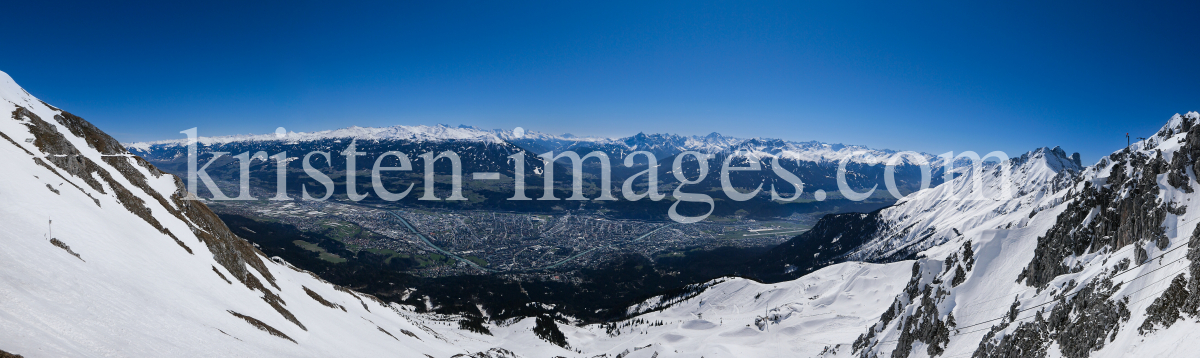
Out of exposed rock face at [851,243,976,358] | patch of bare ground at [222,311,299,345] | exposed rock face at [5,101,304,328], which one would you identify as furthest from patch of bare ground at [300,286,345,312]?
exposed rock face at [851,243,976,358]

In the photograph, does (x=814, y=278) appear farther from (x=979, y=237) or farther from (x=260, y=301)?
(x=260, y=301)

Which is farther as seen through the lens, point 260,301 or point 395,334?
point 395,334

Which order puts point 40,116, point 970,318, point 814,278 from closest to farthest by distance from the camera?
point 970,318, point 40,116, point 814,278

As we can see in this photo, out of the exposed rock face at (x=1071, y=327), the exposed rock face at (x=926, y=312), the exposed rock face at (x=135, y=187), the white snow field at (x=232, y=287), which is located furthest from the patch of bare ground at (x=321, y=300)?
the exposed rock face at (x=1071, y=327)

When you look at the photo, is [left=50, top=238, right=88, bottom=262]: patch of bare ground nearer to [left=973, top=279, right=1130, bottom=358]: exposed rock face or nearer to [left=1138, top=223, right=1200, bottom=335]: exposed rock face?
[left=1138, top=223, right=1200, bottom=335]: exposed rock face

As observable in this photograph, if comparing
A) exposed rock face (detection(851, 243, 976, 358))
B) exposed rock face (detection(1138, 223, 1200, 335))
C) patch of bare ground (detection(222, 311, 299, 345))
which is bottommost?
exposed rock face (detection(851, 243, 976, 358))

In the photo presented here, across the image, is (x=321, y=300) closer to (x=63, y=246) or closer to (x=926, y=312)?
(x=63, y=246)

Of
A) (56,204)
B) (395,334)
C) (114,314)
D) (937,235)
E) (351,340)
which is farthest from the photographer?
(937,235)

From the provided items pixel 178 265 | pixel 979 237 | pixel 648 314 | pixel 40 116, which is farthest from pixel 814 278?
pixel 40 116

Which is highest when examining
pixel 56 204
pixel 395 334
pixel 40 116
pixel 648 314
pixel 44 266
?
pixel 40 116

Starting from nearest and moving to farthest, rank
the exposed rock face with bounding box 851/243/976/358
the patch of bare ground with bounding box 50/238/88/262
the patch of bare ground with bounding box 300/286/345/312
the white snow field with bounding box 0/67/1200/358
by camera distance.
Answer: the white snow field with bounding box 0/67/1200/358
the patch of bare ground with bounding box 50/238/88/262
the exposed rock face with bounding box 851/243/976/358
the patch of bare ground with bounding box 300/286/345/312

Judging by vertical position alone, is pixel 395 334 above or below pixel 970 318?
below
